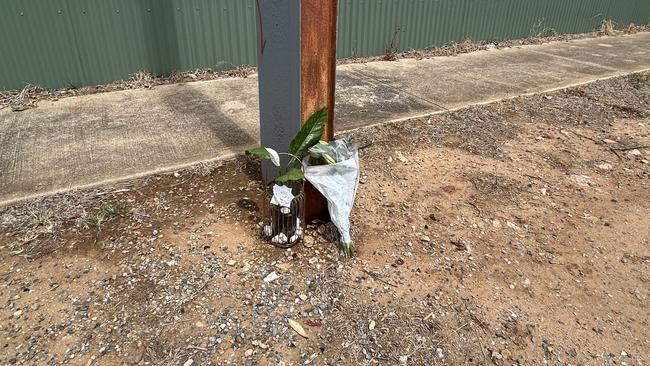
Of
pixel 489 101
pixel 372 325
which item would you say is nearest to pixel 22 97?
pixel 372 325

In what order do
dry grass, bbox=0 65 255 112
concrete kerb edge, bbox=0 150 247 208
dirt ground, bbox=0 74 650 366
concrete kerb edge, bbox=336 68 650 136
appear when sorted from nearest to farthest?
dirt ground, bbox=0 74 650 366, concrete kerb edge, bbox=0 150 247 208, concrete kerb edge, bbox=336 68 650 136, dry grass, bbox=0 65 255 112

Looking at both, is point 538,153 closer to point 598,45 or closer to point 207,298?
point 207,298

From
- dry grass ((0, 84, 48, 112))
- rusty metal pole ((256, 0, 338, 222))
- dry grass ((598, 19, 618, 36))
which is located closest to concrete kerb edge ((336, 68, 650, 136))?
rusty metal pole ((256, 0, 338, 222))

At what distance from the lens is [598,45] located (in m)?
8.35

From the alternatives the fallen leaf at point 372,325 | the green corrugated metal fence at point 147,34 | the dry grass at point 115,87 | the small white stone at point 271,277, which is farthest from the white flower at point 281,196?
the green corrugated metal fence at point 147,34

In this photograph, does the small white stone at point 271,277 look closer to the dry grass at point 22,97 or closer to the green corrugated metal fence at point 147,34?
the dry grass at point 22,97

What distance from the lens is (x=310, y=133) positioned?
2359 mm

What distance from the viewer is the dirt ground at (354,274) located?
196 cm

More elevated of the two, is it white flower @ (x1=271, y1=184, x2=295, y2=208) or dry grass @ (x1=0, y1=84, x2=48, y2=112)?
white flower @ (x1=271, y1=184, x2=295, y2=208)

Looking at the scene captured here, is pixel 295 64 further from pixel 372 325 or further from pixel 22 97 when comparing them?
pixel 22 97

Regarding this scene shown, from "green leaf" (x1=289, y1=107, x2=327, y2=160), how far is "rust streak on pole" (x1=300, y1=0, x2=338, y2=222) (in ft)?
0.47

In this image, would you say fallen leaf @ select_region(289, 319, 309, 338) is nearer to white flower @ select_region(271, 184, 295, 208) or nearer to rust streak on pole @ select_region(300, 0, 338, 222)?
white flower @ select_region(271, 184, 295, 208)

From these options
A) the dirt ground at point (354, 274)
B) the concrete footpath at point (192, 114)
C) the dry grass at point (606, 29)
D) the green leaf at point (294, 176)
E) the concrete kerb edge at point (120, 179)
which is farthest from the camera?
the dry grass at point (606, 29)

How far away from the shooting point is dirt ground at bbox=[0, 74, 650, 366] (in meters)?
1.96
